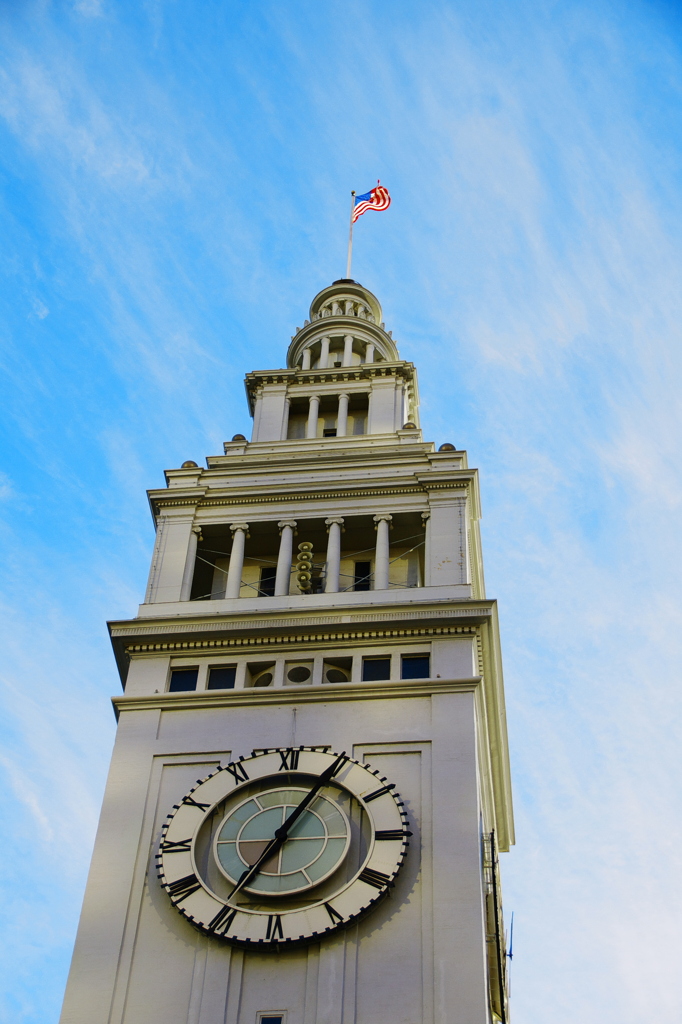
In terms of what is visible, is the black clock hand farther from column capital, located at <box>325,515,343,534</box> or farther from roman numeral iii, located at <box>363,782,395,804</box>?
column capital, located at <box>325,515,343,534</box>

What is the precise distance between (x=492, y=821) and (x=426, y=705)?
20.2 feet

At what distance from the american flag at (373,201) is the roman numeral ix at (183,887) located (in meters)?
37.0

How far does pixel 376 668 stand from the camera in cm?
3812

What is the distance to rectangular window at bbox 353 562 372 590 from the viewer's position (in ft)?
138

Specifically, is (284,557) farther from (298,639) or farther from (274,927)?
(274,927)

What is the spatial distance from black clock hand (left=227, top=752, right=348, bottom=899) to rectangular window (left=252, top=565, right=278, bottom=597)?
330 inches

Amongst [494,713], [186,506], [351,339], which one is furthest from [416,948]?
[351,339]

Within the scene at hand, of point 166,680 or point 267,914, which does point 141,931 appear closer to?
point 267,914

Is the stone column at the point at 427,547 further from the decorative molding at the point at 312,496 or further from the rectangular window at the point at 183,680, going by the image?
the rectangular window at the point at 183,680

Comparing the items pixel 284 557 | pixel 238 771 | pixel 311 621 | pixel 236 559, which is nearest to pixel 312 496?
pixel 284 557

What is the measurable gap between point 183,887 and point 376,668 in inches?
312

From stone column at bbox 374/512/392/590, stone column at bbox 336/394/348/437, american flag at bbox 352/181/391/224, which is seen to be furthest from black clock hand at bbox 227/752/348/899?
american flag at bbox 352/181/391/224

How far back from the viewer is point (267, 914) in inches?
1268

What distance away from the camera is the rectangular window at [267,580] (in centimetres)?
4269
